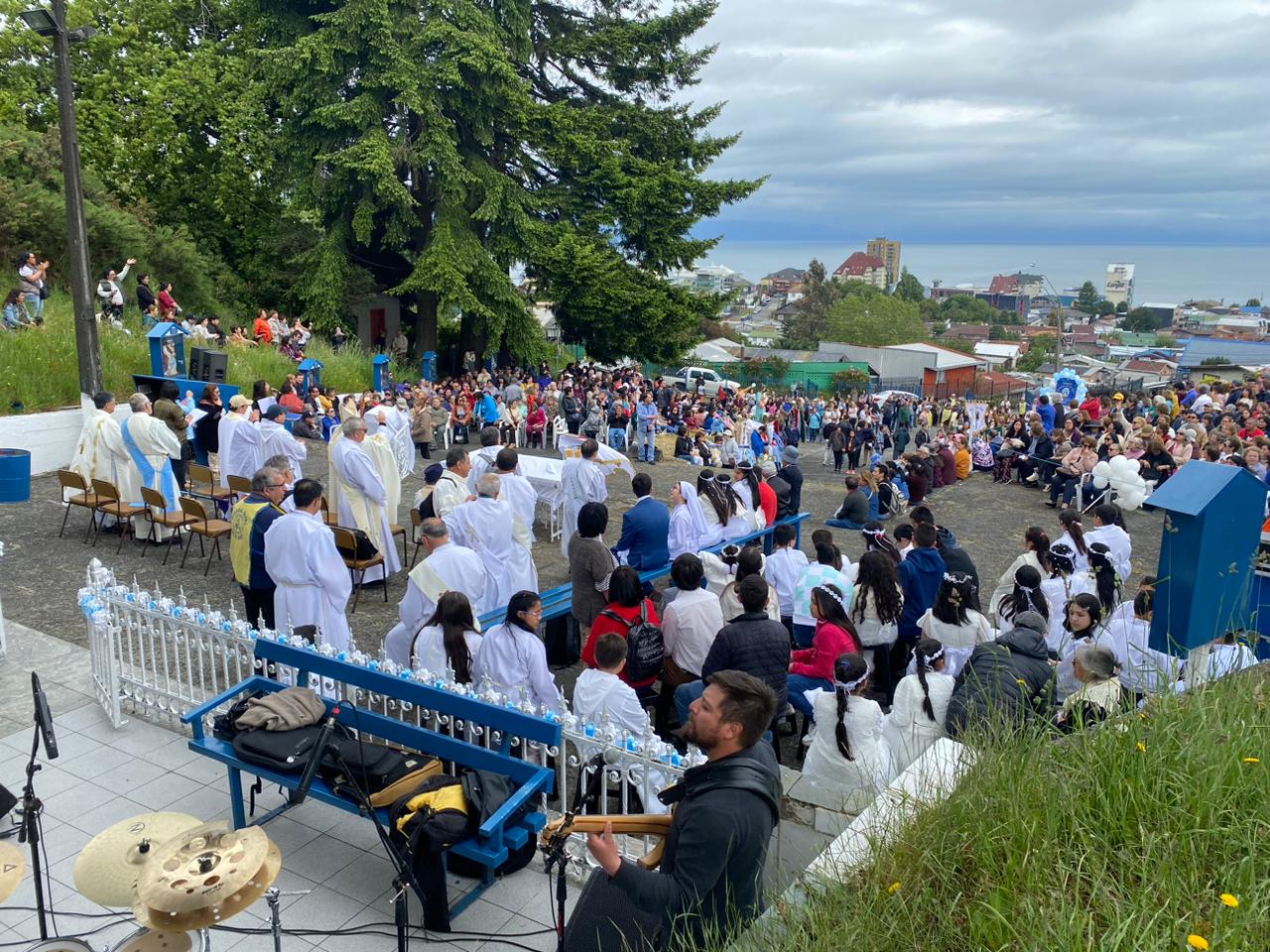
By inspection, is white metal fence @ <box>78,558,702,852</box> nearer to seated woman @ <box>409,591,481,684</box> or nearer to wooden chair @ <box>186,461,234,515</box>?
seated woman @ <box>409,591,481,684</box>

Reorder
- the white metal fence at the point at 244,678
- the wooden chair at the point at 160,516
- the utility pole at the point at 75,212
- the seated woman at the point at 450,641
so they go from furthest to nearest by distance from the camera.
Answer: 1. the utility pole at the point at 75,212
2. the wooden chair at the point at 160,516
3. the seated woman at the point at 450,641
4. the white metal fence at the point at 244,678

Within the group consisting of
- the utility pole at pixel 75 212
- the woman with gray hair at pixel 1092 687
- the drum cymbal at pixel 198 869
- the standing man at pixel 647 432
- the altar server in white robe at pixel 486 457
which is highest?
the utility pole at pixel 75 212

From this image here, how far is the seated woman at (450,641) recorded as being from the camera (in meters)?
5.75

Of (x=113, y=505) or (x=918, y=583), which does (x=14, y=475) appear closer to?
(x=113, y=505)

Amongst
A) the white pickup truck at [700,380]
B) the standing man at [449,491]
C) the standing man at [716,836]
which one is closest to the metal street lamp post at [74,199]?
the standing man at [449,491]

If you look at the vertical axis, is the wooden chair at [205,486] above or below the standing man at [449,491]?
below

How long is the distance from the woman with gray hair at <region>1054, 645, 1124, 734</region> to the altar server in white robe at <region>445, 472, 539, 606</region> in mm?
4691

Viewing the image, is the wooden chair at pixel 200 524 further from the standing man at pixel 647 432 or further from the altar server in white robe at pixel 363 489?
the standing man at pixel 647 432

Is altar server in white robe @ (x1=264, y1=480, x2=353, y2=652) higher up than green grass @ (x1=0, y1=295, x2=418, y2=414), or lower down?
lower down

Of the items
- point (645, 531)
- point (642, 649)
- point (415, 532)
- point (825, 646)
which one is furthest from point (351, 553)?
point (825, 646)

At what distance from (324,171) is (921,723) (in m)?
25.0

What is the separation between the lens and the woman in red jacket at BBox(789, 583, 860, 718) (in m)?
6.18

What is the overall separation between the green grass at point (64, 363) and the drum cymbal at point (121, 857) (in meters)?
13.5

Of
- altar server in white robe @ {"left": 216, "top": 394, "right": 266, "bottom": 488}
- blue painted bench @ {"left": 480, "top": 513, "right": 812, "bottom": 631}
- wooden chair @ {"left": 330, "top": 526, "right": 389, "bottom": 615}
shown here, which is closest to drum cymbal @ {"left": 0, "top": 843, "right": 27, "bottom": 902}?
blue painted bench @ {"left": 480, "top": 513, "right": 812, "bottom": 631}
